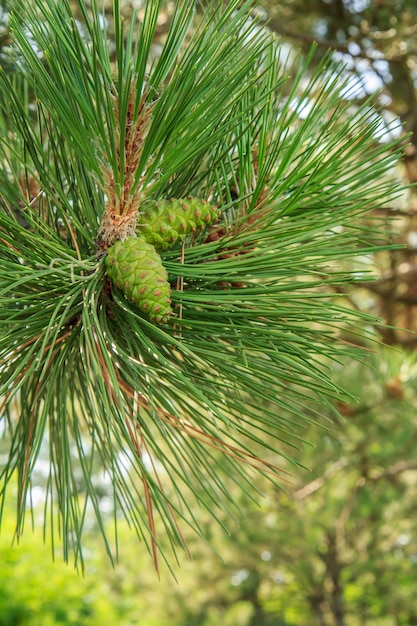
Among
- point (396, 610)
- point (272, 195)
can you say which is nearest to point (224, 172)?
point (272, 195)

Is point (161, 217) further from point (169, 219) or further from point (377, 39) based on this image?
point (377, 39)

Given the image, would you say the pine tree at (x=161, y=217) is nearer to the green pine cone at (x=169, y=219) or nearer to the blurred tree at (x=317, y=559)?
the green pine cone at (x=169, y=219)

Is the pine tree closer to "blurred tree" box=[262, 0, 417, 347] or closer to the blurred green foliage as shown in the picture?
"blurred tree" box=[262, 0, 417, 347]

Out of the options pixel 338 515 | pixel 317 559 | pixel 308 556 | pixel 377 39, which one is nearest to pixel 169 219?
pixel 377 39

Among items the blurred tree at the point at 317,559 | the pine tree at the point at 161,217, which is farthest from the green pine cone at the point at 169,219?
the blurred tree at the point at 317,559

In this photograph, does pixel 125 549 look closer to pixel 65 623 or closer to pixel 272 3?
pixel 65 623

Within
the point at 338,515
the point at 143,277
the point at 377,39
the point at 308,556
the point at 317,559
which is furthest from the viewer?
the point at 317,559
